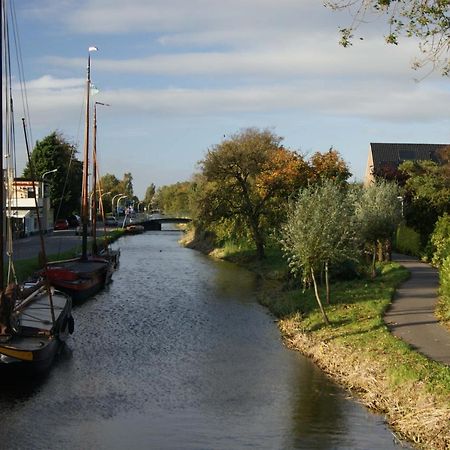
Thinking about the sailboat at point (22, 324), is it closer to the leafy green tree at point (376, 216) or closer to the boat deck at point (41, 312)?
the boat deck at point (41, 312)

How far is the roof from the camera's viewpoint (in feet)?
311

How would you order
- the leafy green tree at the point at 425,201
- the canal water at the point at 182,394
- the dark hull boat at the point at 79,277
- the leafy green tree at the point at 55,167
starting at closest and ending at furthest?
1. the canal water at the point at 182,394
2. the dark hull boat at the point at 79,277
3. the leafy green tree at the point at 425,201
4. the leafy green tree at the point at 55,167

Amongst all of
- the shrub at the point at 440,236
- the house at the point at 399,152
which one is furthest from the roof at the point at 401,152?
the shrub at the point at 440,236

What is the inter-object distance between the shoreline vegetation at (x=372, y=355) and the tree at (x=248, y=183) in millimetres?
16955

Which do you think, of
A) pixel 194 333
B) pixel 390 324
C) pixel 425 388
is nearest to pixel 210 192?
pixel 194 333

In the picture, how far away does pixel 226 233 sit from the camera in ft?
208

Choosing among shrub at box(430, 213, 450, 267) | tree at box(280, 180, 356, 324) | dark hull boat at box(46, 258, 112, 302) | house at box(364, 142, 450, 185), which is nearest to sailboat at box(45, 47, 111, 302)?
dark hull boat at box(46, 258, 112, 302)

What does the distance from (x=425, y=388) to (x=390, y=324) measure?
8.15m

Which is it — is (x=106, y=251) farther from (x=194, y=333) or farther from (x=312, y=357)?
(x=312, y=357)

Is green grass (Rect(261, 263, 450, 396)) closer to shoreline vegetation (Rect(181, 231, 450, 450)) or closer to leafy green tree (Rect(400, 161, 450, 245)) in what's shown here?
shoreline vegetation (Rect(181, 231, 450, 450))

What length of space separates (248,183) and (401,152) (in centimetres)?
4476

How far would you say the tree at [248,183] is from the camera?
54.8m

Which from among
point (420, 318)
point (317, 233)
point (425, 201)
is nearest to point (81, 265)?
point (317, 233)

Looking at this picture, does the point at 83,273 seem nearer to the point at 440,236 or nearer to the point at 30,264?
the point at 30,264
